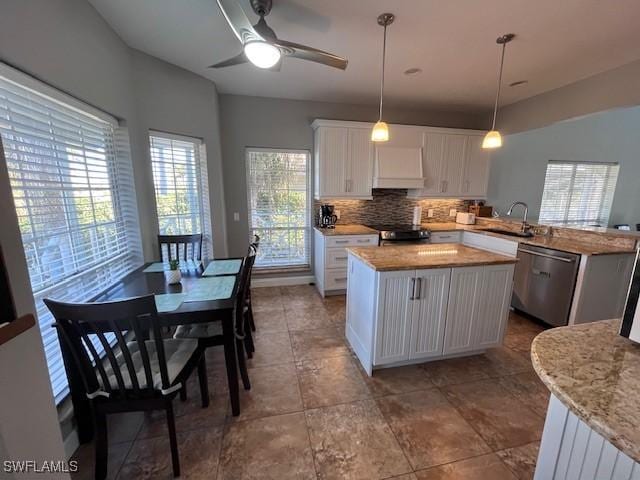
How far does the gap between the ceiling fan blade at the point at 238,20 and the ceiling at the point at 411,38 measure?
36cm

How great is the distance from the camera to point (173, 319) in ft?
5.09

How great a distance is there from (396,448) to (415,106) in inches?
164

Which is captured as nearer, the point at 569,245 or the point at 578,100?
the point at 569,245

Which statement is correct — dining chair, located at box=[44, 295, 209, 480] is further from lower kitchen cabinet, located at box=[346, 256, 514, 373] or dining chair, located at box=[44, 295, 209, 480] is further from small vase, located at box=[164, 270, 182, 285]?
lower kitchen cabinet, located at box=[346, 256, 514, 373]

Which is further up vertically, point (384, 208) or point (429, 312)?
point (384, 208)

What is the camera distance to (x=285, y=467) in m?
1.46

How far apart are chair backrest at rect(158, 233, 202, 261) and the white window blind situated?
360mm

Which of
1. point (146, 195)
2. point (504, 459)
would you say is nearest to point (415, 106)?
point (146, 195)

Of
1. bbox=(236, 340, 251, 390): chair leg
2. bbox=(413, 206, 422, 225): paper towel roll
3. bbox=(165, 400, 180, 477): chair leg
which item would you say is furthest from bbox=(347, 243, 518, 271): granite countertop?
bbox=(413, 206, 422, 225): paper towel roll

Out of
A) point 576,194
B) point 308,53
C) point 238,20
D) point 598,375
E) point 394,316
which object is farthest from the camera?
point 576,194

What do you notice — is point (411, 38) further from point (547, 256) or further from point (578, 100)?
point (547, 256)

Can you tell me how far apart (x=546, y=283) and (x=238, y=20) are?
11.7 ft

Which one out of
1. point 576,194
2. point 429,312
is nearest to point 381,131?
point 429,312

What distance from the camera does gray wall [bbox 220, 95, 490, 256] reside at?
3.61 m
